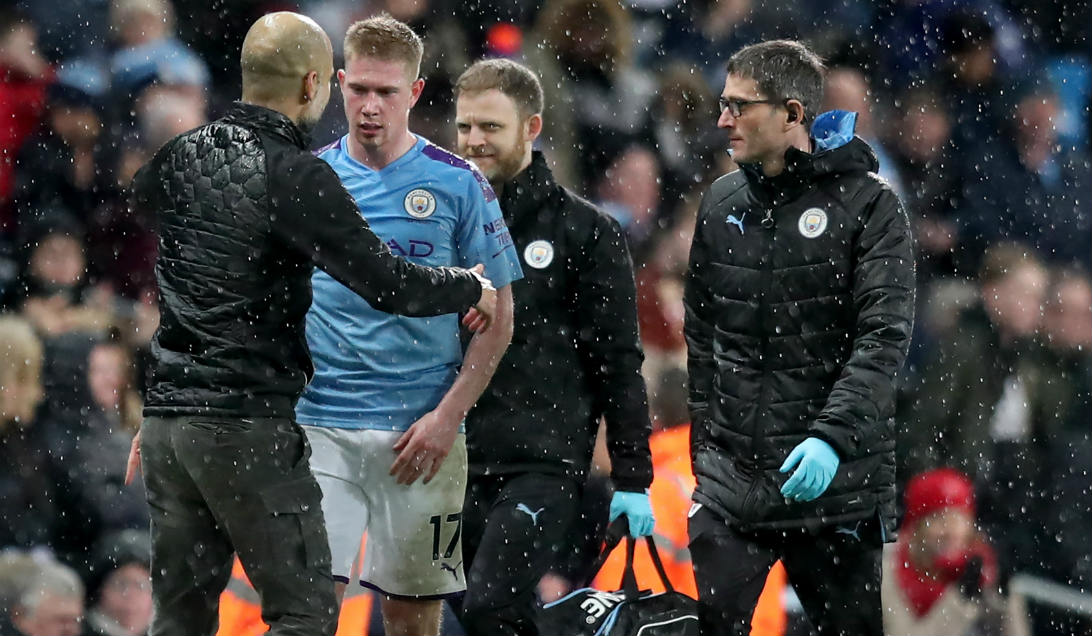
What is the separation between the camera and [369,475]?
5520mm

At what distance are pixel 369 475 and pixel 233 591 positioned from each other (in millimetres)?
1317

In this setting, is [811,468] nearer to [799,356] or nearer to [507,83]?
[799,356]

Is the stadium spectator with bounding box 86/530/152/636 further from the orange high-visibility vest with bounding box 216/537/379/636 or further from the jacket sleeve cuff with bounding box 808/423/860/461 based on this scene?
the jacket sleeve cuff with bounding box 808/423/860/461

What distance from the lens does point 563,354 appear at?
600 cm

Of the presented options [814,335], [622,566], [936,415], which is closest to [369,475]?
[814,335]

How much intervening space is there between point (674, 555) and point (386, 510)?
1.90m

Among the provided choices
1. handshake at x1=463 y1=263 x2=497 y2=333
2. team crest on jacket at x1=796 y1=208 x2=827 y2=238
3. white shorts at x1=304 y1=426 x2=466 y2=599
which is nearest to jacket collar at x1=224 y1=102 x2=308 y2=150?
handshake at x1=463 y1=263 x2=497 y2=333

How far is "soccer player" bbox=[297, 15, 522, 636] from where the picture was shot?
5.48 m

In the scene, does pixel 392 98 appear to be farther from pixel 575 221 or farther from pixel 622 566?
pixel 622 566

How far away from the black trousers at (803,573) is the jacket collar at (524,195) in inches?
49.3

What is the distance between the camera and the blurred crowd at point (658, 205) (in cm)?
741

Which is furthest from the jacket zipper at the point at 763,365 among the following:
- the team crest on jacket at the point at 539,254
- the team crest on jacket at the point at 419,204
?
the team crest on jacket at the point at 419,204

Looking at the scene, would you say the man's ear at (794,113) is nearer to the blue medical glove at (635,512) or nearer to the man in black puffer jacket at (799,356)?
the man in black puffer jacket at (799,356)

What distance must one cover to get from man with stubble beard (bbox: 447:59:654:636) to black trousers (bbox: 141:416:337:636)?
1.20m
